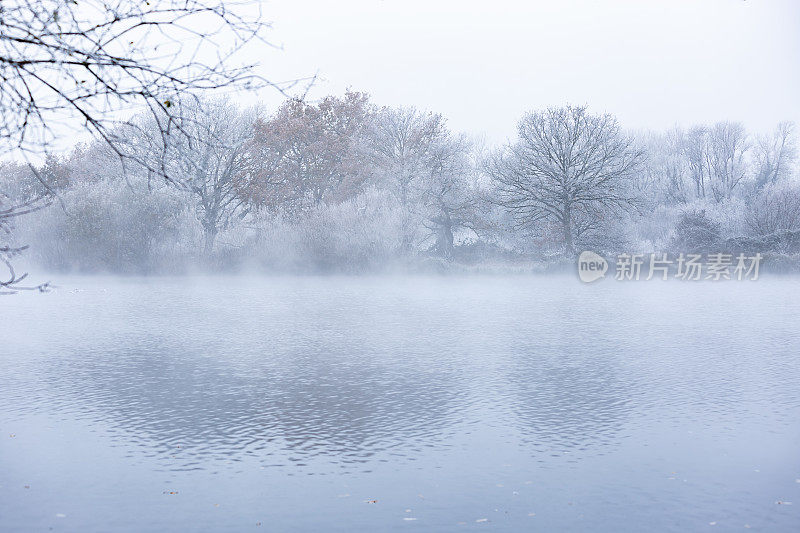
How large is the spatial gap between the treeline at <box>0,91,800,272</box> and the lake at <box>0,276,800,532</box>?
50.2 feet

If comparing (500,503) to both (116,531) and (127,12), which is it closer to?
(116,531)

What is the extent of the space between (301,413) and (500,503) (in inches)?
167

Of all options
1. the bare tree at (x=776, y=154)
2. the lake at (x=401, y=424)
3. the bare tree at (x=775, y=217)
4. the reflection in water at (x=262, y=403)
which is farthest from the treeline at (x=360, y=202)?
the reflection in water at (x=262, y=403)

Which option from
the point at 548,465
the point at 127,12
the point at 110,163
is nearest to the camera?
the point at 127,12

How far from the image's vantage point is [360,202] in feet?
143

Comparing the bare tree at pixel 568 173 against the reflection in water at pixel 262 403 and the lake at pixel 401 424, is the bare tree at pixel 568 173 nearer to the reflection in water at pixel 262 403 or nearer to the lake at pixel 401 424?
the lake at pixel 401 424

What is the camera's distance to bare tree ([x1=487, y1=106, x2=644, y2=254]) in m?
47.1

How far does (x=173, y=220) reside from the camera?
4284 cm

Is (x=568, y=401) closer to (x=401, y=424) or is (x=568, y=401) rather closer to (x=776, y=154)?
(x=401, y=424)

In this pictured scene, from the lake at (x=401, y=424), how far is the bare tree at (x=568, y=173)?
25767 mm

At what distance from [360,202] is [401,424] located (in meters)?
33.9

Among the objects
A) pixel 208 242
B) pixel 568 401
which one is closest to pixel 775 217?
pixel 208 242

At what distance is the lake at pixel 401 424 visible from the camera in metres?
7.20

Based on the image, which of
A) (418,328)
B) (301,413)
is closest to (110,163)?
(418,328)
